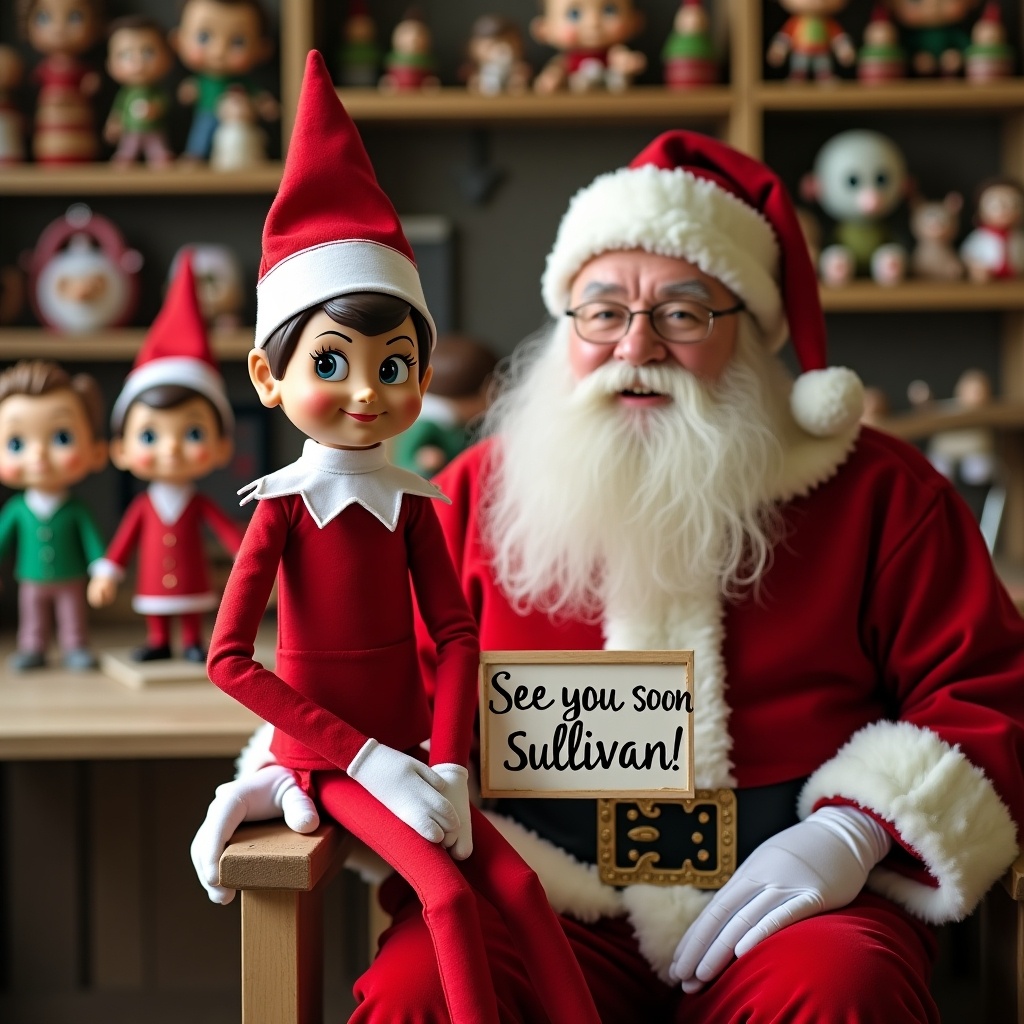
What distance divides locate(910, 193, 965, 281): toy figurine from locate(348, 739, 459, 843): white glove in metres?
1.66

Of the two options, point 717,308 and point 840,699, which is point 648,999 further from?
point 717,308

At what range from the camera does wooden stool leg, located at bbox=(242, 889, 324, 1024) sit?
1.08m

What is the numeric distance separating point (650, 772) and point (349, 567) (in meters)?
0.32

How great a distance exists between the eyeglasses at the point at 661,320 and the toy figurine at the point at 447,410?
2.36 feet

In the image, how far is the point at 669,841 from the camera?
1271 mm

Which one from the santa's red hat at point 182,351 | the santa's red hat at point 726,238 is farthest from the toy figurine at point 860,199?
the santa's red hat at point 182,351

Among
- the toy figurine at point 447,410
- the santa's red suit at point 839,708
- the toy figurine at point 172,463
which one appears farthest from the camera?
the toy figurine at point 447,410

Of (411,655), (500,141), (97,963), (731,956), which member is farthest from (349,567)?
(500,141)

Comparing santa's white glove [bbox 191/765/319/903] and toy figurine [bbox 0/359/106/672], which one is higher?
toy figurine [bbox 0/359/106/672]

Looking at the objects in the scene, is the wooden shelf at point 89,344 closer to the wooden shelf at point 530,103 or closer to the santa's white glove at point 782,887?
the wooden shelf at point 530,103

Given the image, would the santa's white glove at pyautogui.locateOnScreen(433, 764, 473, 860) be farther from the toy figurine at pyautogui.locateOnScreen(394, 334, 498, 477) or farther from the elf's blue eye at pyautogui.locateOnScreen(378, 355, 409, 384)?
the toy figurine at pyautogui.locateOnScreen(394, 334, 498, 477)

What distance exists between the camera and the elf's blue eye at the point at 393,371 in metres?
1.03

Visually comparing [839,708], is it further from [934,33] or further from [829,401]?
[934,33]

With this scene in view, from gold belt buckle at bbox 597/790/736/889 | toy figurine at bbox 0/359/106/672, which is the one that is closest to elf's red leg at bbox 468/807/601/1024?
gold belt buckle at bbox 597/790/736/889
